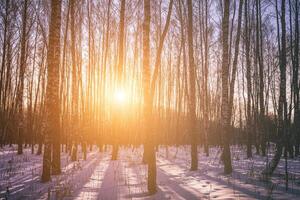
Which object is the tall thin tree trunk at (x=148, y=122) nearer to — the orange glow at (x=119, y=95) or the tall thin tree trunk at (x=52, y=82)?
the tall thin tree trunk at (x=52, y=82)

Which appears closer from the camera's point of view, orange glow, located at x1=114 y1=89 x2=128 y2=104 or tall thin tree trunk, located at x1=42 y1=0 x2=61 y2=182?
tall thin tree trunk, located at x1=42 y1=0 x2=61 y2=182

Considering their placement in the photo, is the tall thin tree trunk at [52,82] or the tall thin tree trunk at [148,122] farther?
the tall thin tree trunk at [52,82]

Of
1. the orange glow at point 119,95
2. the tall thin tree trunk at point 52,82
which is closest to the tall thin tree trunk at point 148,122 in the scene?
the tall thin tree trunk at point 52,82

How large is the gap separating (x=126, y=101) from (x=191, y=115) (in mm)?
25958

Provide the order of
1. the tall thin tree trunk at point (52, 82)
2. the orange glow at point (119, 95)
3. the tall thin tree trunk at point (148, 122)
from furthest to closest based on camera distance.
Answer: the orange glow at point (119, 95) < the tall thin tree trunk at point (52, 82) < the tall thin tree trunk at point (148, 122)

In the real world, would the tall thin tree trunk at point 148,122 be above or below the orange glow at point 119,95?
below

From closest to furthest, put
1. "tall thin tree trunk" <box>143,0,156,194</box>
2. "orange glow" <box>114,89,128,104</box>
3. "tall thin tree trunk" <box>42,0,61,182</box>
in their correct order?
1. "tall thin tree trunk" <box>143,0,156,194</box>
2. "tall thin tree trunk" <box>42,0,61,182</box>
3. "orange glow" <box>114,89,128,104</box>

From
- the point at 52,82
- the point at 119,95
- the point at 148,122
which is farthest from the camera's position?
the point at 119,95

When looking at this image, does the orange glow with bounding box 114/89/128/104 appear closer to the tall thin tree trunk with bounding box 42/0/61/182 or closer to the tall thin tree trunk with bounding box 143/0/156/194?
the tall thin tree trunk with bounding box 42/0/61/182

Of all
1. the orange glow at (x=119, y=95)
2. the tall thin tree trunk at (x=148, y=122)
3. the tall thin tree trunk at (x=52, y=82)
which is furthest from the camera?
the orange glow at (x=119, y=95)

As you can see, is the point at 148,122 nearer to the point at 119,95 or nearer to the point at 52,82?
the point at 52,82

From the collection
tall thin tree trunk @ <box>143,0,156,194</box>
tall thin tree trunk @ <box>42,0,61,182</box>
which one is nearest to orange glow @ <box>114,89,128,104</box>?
tall thin tree trunk @ <box>42,0,61,182</box>

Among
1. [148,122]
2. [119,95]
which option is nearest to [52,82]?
[148,122]

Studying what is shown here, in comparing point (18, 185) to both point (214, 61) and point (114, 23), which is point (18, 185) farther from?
point (214, 61)
